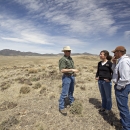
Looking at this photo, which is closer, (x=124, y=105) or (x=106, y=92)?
(x=124, y=105)

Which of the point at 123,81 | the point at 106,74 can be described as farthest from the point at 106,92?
the point at 123,81

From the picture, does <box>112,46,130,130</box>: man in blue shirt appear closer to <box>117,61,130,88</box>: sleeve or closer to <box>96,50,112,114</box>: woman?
<box>117,61,130,88</box>: sleeve

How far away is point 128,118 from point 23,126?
133 inches

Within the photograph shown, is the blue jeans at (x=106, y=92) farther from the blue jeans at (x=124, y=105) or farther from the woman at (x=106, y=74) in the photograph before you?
the blue jeans at (x=124, y=105)

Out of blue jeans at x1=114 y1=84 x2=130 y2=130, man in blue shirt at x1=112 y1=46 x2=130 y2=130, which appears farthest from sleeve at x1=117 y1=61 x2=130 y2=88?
blue jeans at x1=114 y1=84 x2=130 y2=130

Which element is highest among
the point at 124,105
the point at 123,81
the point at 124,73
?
the point at 124,73

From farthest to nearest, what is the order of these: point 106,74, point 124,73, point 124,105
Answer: point 106,74 → point 124,105 → point 124,73

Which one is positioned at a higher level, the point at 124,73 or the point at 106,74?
the point at 124,73

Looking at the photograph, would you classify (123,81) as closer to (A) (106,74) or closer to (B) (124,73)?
(B) (124,73)

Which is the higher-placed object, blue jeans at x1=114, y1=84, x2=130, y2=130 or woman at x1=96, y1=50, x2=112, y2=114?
woman at x1=96, y1=50, x2=112, y2=114

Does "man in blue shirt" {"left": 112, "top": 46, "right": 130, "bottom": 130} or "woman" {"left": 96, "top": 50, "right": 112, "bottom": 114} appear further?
"woman" {"left": 96, "top": 50, "right": 112, "bottom": 114}

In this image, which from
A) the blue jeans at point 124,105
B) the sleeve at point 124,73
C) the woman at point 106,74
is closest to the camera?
the sleeve at point 124,73

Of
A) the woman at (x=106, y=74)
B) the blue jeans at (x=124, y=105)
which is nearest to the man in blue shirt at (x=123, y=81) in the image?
the blue jeans at (x=124, y=105)

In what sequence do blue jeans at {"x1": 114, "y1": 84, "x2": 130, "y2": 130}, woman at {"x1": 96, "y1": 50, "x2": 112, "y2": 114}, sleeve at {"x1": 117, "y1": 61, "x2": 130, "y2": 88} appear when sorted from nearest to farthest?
1. sleeve at {"x1": 117, "y1": 61, "x2": 130, "y2": 88}
2. blue jeans at {"x1": 114, "y1": 84, "x2": 130, "y2": 130}
3. woman at {"x1": 96, "y1": 50, "x2": 112, "y2": 114}
